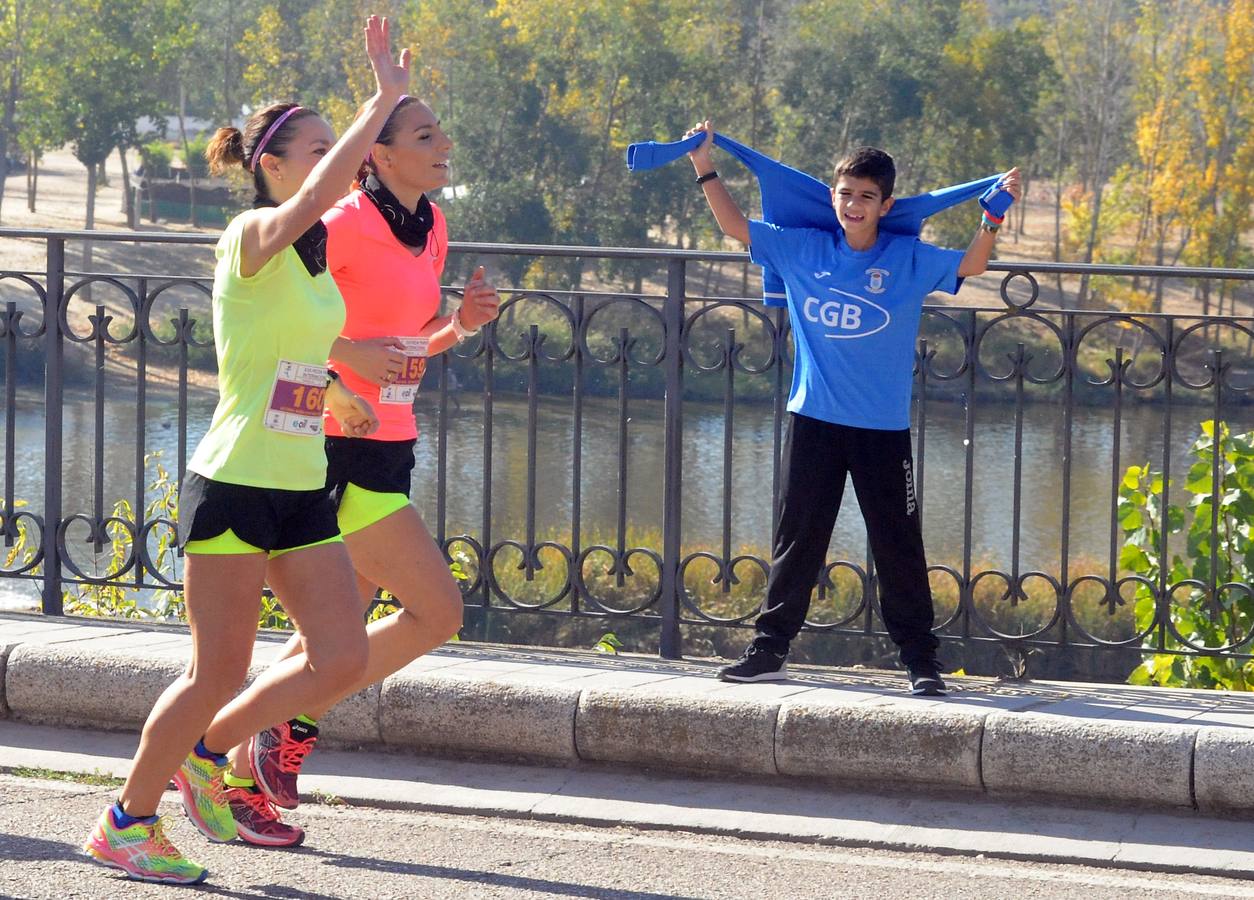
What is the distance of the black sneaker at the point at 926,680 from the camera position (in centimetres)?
474

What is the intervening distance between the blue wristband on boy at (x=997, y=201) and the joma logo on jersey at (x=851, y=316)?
15.3 inches

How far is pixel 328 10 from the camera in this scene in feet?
193

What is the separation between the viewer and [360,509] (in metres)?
3.82

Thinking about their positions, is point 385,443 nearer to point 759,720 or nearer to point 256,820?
point 256,820

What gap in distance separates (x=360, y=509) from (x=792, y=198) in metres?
1.83

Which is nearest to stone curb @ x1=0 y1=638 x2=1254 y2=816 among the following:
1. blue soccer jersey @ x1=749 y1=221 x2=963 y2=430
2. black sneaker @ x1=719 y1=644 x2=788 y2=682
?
black sneaker @ x1=719 y1=644 x2=788 y2=682

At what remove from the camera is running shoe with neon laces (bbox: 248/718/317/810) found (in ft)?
12.6

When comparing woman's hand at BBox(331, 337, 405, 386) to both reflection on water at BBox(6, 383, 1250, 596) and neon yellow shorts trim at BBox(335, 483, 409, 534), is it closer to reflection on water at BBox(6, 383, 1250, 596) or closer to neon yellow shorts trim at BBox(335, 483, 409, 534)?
neon yellow shorts trim at BBox(335, 483, 409, 534)

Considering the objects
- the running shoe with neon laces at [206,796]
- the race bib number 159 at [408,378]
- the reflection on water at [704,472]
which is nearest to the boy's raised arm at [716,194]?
the race bib number 159 at [408,378]

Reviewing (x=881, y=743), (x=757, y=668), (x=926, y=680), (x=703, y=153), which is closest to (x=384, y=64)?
(x=703, y=153)

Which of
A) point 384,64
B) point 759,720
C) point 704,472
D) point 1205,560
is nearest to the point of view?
point 384,64

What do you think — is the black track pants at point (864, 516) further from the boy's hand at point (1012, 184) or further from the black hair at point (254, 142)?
the black hair at point (254, 142)

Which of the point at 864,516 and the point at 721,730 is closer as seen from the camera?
the point at 721,730

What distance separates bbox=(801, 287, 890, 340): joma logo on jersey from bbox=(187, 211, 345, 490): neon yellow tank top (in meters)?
1.79
